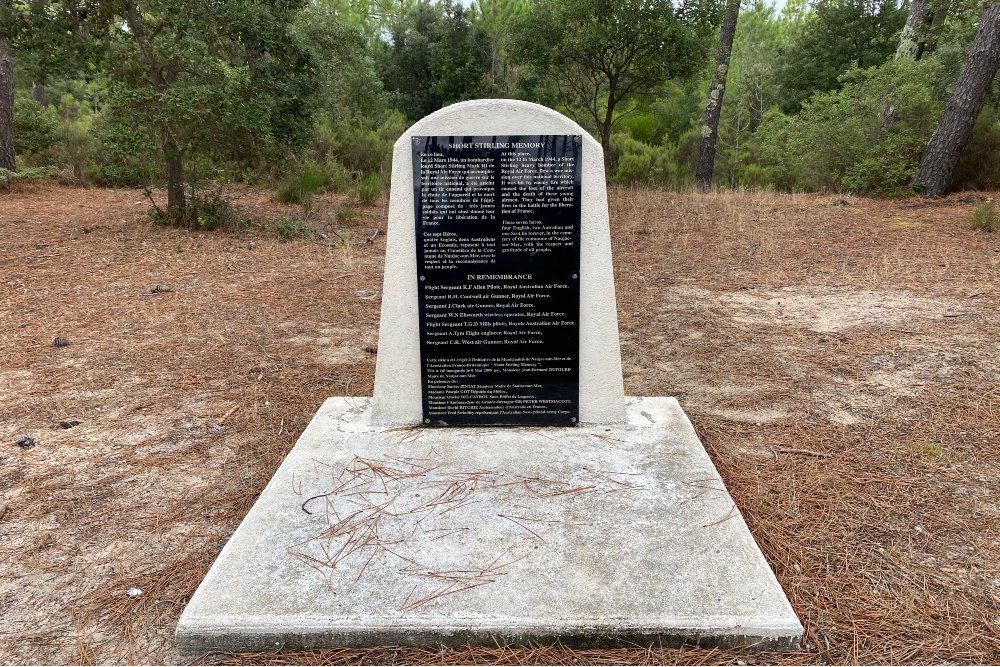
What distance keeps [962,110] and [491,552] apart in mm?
11666

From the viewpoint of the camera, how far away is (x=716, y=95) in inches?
→ 559

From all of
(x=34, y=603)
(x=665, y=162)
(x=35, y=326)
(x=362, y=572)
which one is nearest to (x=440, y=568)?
(x=362, y=572)

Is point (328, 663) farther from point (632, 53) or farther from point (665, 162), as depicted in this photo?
point (665, 162)

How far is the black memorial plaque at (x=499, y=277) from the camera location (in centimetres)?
295

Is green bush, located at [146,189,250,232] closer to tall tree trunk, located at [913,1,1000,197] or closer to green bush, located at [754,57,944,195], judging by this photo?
green bush, located at [754,57,944,195]

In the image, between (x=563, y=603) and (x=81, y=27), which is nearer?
(x=563, y=603)

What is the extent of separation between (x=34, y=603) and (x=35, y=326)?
351cm

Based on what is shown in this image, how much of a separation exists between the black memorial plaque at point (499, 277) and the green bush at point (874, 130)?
1046 cm

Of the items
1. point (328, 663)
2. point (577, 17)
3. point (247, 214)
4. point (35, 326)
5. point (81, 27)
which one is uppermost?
point (577, 17)

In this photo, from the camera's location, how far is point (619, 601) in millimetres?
2016

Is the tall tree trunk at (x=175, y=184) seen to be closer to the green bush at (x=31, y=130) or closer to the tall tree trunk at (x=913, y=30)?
the green bush at (x=31, y=130)

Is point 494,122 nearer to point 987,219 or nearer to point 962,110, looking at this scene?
point 987,219

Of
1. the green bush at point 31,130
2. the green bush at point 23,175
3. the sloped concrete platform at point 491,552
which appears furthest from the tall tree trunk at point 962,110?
the green bush at point 31,130

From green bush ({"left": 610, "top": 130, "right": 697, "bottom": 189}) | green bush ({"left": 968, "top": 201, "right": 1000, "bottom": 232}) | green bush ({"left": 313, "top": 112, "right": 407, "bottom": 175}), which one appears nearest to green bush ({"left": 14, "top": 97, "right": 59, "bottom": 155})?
green bush ({"left": 313, "top": 112, "right": 407, "bottom": 175})
